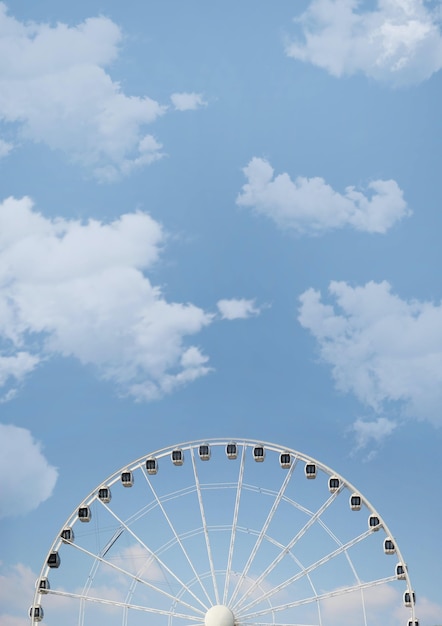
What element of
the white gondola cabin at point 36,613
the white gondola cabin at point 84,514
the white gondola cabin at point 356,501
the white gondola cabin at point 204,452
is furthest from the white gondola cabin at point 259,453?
the white gondola cabin at point 36,613

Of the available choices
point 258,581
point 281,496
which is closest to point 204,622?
point 258,581

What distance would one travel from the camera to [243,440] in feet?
189

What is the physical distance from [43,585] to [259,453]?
12085mm

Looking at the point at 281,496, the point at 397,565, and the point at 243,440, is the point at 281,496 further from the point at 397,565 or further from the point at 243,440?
the point at 397,565

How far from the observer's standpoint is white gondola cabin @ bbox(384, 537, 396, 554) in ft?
177

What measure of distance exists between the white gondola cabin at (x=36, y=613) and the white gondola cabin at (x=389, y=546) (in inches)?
647

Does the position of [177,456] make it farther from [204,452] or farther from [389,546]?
[389,546]

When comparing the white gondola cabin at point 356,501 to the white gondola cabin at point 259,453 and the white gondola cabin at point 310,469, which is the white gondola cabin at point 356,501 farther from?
the white gondola cabin at point 259,453

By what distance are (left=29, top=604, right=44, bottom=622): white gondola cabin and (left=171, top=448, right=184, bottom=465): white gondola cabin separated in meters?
9.48

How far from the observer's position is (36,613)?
55.2 m

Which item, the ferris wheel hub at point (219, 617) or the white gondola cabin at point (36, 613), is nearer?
the ferris wheel hub at point (219, 617)

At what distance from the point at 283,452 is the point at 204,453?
4.07 meters

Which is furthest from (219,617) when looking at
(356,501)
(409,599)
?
(409,599)

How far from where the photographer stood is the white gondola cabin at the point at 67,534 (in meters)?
56.4
